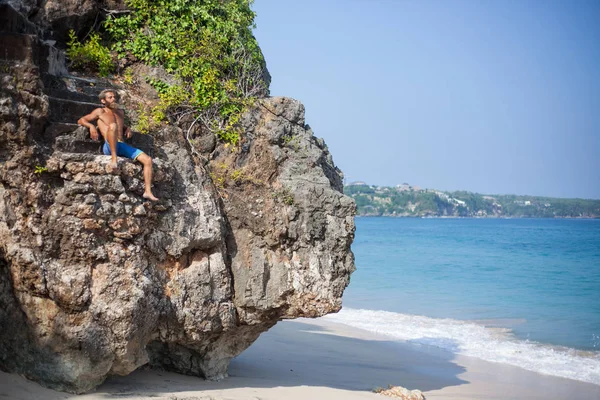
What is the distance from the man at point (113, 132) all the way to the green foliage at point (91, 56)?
4.85 ft

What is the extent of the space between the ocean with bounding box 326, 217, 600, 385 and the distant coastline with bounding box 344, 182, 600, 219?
68.9 meters

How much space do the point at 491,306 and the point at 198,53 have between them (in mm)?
15009

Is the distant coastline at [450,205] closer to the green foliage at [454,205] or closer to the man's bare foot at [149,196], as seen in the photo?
the green foliage at [454,205]

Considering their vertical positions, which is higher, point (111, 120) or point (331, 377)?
point (111, 120)

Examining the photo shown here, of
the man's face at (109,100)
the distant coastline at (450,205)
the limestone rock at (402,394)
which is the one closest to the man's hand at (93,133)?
the man's face at (109,100)

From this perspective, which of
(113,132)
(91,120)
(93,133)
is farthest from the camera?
(91,120)

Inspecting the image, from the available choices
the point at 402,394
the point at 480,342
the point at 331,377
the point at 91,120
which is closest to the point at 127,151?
the point at 91,120

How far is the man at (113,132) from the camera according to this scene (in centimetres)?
653

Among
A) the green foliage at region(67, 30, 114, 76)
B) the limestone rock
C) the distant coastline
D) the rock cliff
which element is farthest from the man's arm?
the distant coastline

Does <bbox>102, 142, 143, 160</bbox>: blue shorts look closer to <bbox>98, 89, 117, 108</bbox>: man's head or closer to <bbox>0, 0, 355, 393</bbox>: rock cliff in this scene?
<bbox>0, 0, 355, 393</bbox>: rock cliff

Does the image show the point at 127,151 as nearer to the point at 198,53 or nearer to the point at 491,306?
the point at 198,53

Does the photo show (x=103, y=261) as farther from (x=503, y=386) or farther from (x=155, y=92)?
(x=503, y=386)

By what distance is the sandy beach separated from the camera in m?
7.00

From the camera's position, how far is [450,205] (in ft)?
361
